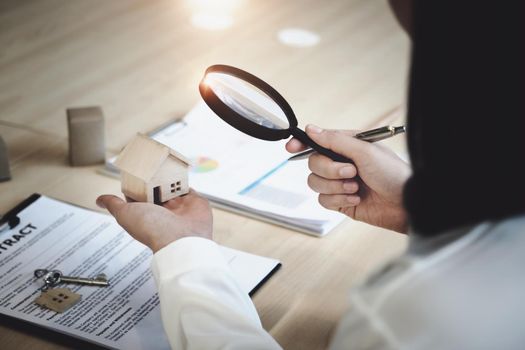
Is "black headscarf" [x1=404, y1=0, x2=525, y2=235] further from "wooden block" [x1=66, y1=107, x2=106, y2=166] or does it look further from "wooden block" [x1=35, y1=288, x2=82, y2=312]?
"wooden block" [x1=66, y1=107, x2=106, y2=166]

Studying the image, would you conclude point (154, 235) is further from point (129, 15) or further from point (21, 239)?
point (129, 15)

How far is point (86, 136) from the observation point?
1.47 m

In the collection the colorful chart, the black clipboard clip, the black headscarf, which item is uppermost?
the black headscarf

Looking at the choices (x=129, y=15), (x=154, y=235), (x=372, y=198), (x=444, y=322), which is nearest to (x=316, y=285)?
(x=372, y=198)

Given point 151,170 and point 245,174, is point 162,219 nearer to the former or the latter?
point 151,170

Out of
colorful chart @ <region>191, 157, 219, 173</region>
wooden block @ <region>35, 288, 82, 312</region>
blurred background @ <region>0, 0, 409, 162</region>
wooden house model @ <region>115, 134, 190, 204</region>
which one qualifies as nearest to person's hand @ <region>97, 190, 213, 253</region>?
wooden house model @ <region>115, 134, 190, 204</region>

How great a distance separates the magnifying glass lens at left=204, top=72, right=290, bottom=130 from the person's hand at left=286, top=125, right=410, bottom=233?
0.19ft

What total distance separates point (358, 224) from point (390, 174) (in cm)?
20

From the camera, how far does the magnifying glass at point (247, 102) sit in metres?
1.14

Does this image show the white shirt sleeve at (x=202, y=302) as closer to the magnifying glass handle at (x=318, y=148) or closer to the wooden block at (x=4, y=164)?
Answer: the magnifying glass handle at (x=318, y=148)

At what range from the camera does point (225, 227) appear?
4.37ft

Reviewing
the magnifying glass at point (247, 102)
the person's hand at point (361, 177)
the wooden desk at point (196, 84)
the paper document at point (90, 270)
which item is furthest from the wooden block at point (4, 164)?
the person's hand at point (361, 177)

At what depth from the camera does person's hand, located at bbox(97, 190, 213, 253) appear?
3.43 ft

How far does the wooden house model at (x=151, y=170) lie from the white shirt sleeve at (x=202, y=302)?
15 centimetres
